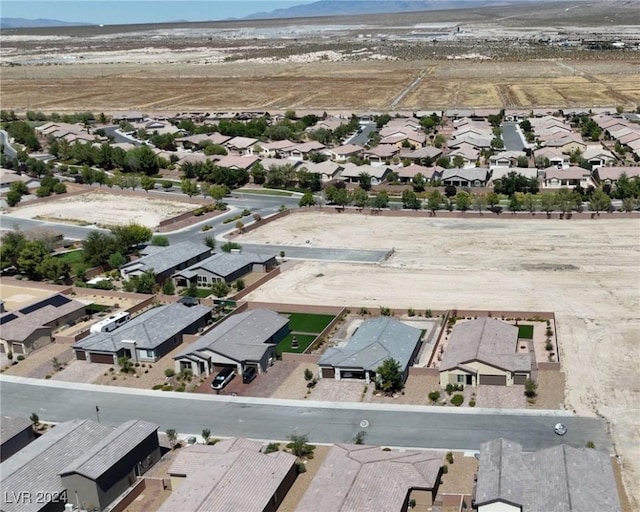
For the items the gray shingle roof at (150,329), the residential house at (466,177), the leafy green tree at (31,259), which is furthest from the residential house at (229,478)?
the residential house at (466,177)

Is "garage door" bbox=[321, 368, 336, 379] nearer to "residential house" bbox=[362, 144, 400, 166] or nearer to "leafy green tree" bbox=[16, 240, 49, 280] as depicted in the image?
"leafy green tree" bbox=[16, 240, 49, 280]

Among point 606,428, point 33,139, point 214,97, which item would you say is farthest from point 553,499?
point 214,97

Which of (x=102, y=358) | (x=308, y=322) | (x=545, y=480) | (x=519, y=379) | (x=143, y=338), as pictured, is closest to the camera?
(x=545, y=480)

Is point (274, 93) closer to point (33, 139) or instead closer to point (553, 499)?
point (33, 139)

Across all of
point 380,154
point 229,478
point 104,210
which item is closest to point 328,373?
point 229,478

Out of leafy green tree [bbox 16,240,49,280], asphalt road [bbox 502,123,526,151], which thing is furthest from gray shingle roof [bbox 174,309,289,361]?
asphalt road [bbox 502,123,526,151]

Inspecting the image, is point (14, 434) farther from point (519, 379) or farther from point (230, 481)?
A: point (519, 379)

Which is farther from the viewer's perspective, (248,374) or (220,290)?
(220,290)
